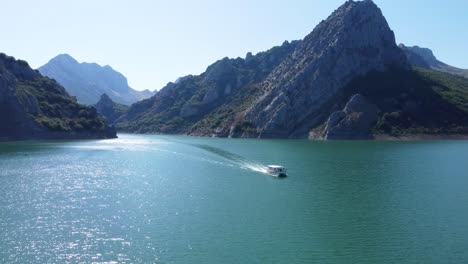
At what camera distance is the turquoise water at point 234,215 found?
4412 centimetres

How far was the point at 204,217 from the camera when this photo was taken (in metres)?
58.8

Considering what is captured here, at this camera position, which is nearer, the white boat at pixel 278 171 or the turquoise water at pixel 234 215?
the turquoise water at pixel 234 215

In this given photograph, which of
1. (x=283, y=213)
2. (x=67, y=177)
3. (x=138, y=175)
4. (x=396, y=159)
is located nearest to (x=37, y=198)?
(x=67, y=177)

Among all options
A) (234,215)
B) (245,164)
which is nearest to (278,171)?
(245,164)

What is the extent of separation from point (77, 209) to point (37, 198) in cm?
1235

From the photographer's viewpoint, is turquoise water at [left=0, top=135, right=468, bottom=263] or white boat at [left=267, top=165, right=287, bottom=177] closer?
turquoise water at [left=0, top=135, right=468, bottom=263]

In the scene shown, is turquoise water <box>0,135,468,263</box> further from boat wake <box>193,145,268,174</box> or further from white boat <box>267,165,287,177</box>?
white boat <box>267,165,287,177</box>

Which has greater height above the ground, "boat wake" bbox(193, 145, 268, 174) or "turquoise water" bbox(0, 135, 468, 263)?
"boat wake" bbox(193, 145, 268, 174)

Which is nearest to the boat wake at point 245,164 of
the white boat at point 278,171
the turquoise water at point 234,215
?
the turquoise water at point 234,215

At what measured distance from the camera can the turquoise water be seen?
44125mm

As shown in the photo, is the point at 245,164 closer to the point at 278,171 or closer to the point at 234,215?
the point at 278,171

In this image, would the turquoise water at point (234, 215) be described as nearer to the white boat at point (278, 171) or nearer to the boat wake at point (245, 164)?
the boat wake at point (245, 164)

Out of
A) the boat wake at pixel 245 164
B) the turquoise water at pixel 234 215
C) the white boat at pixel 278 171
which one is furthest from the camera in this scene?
the boat wake at pixel 245 164

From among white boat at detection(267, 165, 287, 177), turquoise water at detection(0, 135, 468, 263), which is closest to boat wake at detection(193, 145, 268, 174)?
turquoise water at detection(0, 135, 468, 263)
